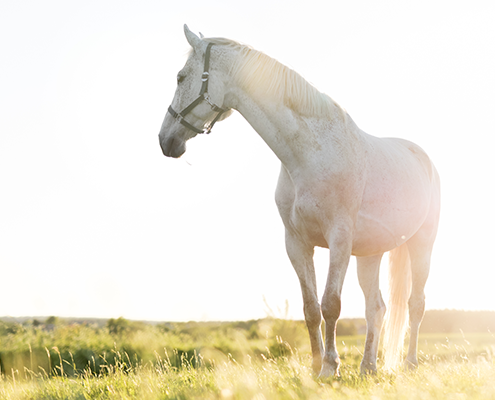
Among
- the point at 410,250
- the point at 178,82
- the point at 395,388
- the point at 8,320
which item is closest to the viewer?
the point at 395,388

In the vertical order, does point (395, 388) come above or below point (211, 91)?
below

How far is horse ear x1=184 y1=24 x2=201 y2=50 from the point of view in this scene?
13.6ft

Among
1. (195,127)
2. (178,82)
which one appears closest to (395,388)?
(195,127)

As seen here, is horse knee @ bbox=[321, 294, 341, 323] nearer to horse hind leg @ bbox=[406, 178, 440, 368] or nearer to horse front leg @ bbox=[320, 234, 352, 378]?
horse front leg @ bbox=[320, 234, 352, 378]

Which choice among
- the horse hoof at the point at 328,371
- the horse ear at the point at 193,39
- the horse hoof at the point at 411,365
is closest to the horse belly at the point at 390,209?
the horse hoof at the point at 328,371

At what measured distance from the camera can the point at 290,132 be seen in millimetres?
3934

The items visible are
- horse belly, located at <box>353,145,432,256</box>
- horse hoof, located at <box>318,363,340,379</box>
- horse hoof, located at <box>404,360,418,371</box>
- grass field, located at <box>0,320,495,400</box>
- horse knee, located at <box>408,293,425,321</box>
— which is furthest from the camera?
horse knee, located at <box>408,293,425,321</box>

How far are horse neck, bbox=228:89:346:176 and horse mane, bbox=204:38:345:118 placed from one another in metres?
0.07

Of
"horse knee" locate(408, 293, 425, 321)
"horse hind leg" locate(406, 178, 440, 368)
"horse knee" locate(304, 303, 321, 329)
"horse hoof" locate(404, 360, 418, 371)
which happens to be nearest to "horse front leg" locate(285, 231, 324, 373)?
"horse knee" locate(304, 303, 321, 329)

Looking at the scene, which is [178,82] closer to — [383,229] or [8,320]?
[383,229]

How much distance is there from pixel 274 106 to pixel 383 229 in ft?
5.97

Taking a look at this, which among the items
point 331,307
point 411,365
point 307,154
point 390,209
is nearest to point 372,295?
point 411,365

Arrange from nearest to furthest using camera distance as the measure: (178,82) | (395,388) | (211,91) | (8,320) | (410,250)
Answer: (395,388) < (211,91) < (178,82) < (410,250) < (8,320)

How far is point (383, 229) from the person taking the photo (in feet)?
14.7
